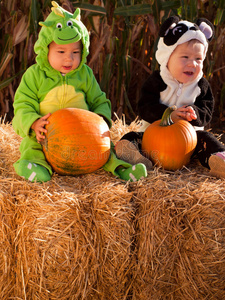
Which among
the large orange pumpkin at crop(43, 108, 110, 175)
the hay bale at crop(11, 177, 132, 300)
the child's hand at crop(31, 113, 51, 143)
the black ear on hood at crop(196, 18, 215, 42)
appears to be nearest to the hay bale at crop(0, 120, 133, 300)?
the hay bale at crop(11, 177, 132, 300)

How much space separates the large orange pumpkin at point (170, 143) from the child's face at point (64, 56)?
2.05ft

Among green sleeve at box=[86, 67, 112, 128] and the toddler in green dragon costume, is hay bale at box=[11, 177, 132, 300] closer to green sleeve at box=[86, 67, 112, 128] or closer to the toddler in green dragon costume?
the toddler in green dragon costume

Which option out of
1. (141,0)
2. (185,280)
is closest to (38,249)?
(185,280)

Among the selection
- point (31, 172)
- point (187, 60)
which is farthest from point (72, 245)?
point (187, 60)

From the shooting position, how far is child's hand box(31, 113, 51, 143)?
7.11ft

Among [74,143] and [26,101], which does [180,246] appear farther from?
[26,101]

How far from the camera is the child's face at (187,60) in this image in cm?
240

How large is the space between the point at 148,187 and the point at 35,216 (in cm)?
58

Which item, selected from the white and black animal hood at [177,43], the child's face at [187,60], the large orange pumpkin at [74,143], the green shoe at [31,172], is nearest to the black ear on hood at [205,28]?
the white and black animal hood at [177,43]

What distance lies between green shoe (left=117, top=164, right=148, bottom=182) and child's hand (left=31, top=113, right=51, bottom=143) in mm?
514

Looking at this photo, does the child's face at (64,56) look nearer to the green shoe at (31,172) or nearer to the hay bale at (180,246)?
the green shoe at (31,172)

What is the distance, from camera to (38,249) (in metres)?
1.74

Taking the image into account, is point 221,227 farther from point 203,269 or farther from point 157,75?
point 157,75

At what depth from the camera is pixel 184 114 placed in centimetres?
240
